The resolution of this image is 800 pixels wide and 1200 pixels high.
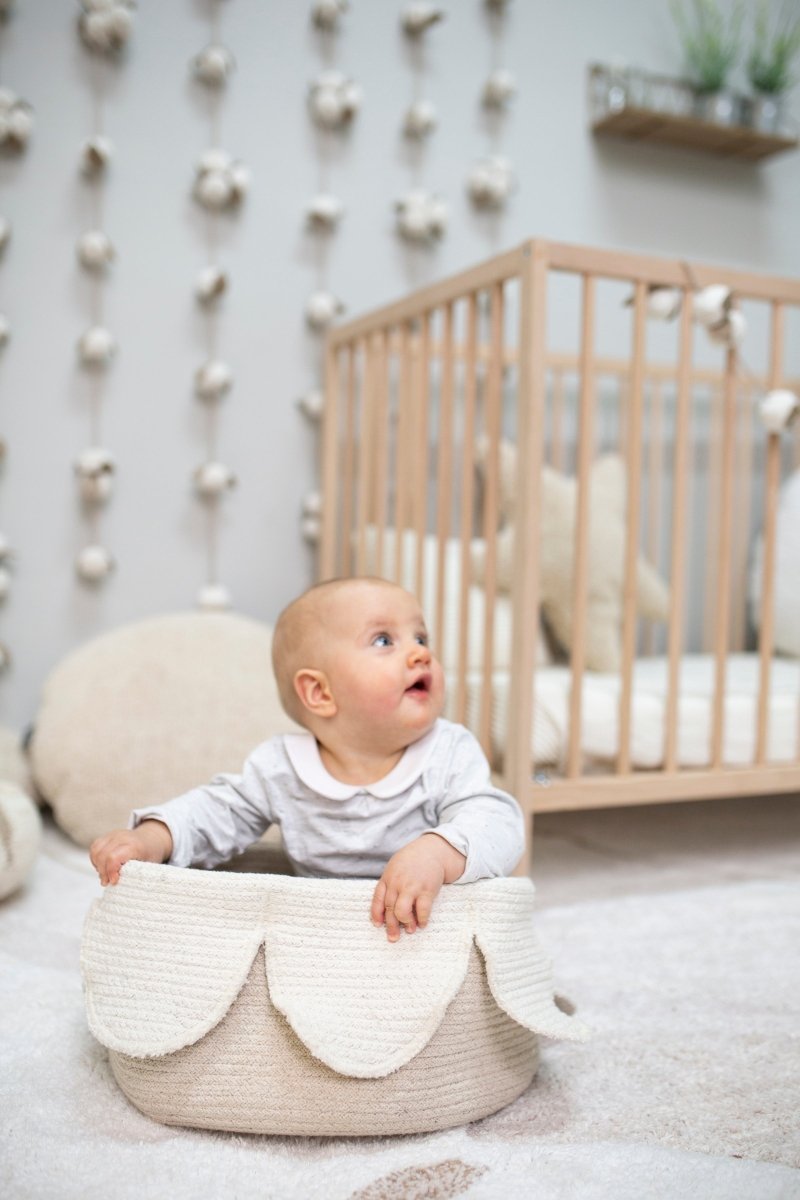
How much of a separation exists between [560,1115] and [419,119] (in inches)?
71.7

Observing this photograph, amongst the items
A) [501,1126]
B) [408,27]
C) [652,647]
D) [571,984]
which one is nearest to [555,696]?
[571,984]

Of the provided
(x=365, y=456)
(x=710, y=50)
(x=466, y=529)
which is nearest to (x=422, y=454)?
(x=466, y=529)

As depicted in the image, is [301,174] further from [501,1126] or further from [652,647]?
[501,1126]

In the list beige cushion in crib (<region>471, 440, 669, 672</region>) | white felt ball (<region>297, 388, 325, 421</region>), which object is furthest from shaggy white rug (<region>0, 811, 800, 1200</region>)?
white felt ball (<region>297, 388, 325, 421</region>)

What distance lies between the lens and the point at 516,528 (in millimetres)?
1335

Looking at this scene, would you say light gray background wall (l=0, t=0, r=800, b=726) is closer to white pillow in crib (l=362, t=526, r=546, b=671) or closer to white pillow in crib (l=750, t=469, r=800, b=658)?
white pillow in crib (l=362, t=526, r=546, b=671)

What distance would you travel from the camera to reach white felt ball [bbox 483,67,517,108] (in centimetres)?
215

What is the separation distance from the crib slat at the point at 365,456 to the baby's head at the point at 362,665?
0.81m

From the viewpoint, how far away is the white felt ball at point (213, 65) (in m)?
1.93

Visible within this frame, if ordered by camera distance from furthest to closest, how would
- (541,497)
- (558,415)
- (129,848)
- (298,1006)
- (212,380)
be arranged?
(558,415)
(212,380)
(541,497)
(129,848)
(298,1006)

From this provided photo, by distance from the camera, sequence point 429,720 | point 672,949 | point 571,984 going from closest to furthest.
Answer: point 429,720, point 571,984, point 672,949

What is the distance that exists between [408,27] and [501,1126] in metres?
1.97

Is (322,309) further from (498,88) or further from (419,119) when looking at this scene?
(498,88)

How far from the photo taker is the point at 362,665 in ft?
3.17
